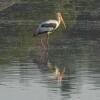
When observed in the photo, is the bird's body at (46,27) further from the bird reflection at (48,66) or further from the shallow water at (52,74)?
the bird reflection at (48,66)

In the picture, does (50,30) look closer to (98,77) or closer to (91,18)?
(98,77)

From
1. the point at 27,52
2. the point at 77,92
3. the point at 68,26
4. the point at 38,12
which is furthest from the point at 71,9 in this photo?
the point at 77,92

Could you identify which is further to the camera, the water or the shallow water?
the water

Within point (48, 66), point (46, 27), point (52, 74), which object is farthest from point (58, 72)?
point (46, 27)

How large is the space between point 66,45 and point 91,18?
34.0 ft

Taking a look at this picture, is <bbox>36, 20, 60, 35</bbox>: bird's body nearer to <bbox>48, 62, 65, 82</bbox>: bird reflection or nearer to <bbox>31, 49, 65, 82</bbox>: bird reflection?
<bbox>31, 49, 65, 82</bbox>: bird reflection

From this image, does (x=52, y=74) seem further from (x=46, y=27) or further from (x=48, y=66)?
(x=46, y=27)

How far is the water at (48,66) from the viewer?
547 inches

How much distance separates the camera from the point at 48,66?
1766cm

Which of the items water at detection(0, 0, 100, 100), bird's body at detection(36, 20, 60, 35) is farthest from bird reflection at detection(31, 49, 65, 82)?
bird's body at detection(36, 20, 60, 35)

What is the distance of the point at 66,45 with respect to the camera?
72.1ft

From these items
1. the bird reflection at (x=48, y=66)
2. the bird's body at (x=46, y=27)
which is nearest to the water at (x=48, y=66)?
the bird reflection at (x=48, y=66)

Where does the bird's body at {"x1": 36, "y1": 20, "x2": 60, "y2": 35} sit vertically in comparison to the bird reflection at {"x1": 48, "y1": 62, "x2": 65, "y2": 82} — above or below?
below

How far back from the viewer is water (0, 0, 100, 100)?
1391 cm
